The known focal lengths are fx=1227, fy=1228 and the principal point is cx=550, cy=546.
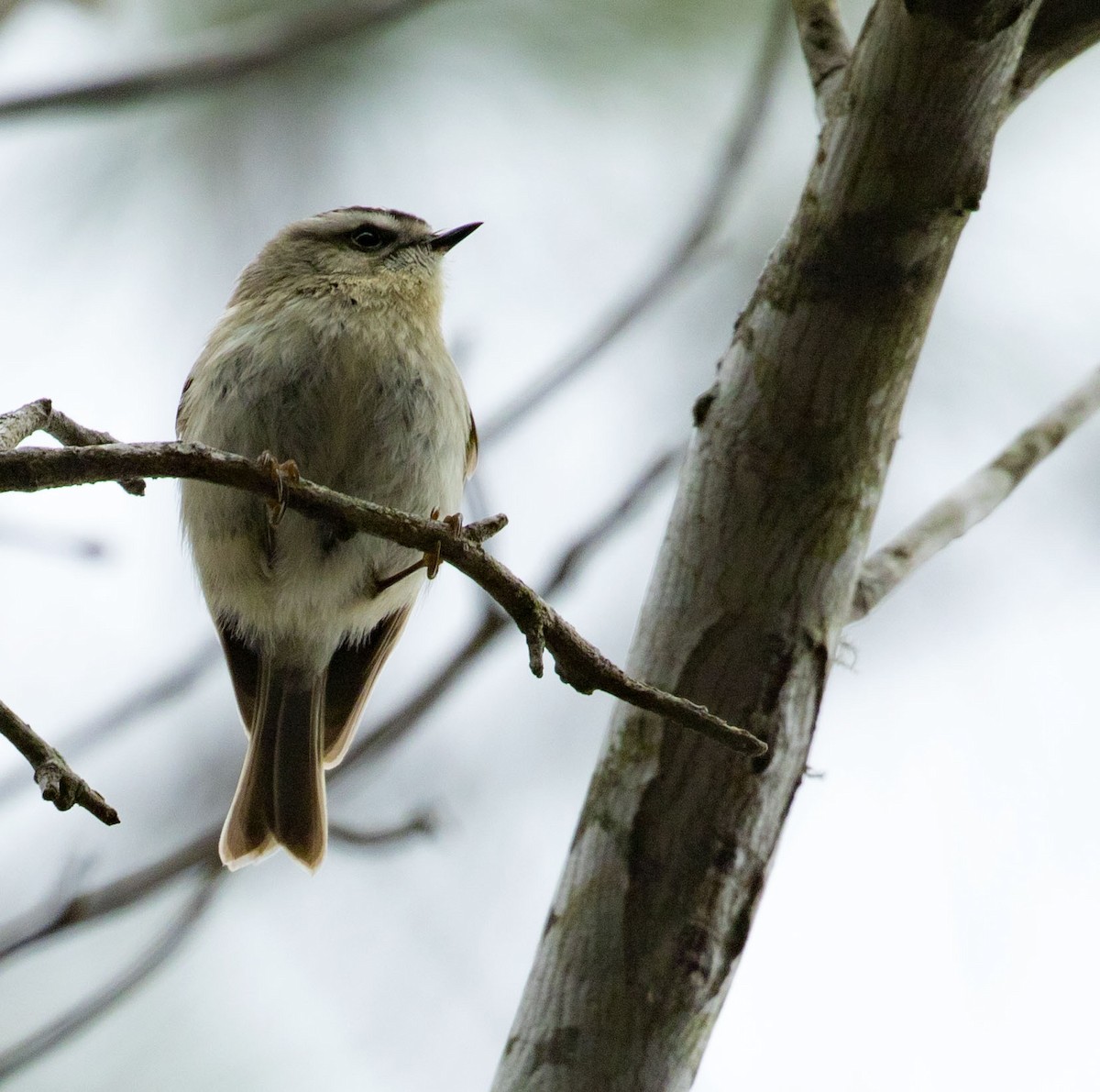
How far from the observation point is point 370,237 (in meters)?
4.09

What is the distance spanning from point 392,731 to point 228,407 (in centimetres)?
95

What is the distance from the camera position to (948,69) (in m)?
2.06

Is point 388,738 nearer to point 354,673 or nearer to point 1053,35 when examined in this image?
point 354,673

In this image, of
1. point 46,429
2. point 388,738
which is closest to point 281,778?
point 388,738

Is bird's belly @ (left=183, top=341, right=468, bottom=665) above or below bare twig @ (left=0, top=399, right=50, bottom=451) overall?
below

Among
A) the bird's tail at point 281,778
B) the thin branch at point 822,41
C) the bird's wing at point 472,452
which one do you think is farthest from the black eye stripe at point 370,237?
the thin branch at point 822,41

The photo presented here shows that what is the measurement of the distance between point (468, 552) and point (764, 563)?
1.97 feet

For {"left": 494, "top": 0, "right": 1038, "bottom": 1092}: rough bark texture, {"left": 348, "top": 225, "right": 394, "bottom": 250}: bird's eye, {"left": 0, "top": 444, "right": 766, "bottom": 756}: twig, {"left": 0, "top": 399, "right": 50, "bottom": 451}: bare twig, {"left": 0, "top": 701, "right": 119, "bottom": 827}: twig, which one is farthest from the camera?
{"left": 348, "top": 225, "right": 394, "bottom": 250}: bird's eye

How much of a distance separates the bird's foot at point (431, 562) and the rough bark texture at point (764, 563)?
0.42 meters

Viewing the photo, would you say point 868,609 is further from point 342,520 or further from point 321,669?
point 321,669

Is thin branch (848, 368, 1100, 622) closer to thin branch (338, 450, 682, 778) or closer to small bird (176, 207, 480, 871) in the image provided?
thin branch (338, 450, 682, 778)

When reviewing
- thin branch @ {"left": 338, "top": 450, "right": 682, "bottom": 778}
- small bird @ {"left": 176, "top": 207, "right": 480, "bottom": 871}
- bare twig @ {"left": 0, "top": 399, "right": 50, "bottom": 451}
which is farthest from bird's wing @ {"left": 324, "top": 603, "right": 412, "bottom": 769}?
bare twig @ {"left": 0, "top": 399, "right": 50, "bottom": 451}

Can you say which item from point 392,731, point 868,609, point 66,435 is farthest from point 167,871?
point 868,609

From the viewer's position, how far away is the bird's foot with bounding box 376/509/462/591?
6.40ft
